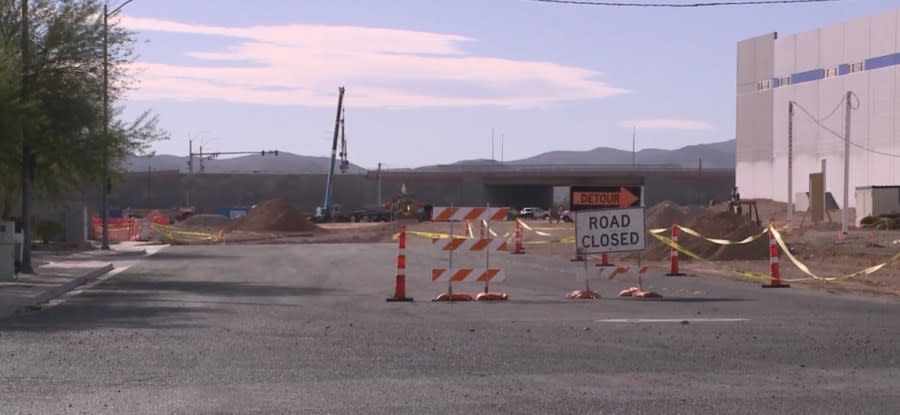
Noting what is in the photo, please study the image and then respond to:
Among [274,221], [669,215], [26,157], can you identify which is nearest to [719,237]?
[669,215]

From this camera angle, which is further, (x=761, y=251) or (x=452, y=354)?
(x=761, y=251)

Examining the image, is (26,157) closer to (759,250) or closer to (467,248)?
(467,248)

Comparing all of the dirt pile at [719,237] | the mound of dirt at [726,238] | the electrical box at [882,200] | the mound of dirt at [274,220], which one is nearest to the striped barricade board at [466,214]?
the dirt pile at [719,237]

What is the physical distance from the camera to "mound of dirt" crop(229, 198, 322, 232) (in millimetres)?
77875

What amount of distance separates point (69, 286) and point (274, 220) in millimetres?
52949

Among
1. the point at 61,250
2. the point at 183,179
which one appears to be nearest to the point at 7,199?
the point at 61,250

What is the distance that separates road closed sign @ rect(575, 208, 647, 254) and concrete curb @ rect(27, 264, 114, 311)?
9.53 metres

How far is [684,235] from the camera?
37.7 metres

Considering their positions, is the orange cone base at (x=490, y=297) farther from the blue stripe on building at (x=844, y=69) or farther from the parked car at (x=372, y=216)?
the parked car at (x=372, y=216)

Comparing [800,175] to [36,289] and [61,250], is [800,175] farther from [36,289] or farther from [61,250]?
[36,289]

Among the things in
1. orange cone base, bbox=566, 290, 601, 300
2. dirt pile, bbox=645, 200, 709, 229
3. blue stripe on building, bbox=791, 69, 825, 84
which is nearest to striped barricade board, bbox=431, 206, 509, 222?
orange cone base, bbox=566, 290, 601, 300

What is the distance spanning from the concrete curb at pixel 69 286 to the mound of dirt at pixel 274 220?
144 ft

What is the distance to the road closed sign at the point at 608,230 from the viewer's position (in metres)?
21.9

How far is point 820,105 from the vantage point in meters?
70.0
